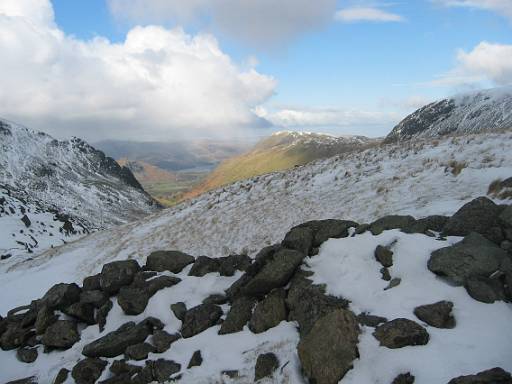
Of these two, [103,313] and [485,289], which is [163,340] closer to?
[103,313]

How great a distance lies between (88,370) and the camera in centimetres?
1275

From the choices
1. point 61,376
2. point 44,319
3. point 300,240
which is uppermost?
point 300,240

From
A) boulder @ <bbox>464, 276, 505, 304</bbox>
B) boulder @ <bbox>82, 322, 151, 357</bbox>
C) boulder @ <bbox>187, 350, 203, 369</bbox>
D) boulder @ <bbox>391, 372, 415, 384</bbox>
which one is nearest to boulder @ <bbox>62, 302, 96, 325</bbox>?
boulder @ <bbox>82, 322, 151, 357</bbox>

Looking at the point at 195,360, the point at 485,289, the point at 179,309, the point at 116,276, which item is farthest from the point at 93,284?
the point at 485,289

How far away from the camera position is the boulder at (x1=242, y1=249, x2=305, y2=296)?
13.5 meters

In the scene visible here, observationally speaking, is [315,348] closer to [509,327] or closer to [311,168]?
[509,327]

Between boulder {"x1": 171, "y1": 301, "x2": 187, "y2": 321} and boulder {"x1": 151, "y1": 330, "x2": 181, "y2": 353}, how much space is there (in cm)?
80

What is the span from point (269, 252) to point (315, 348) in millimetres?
5319

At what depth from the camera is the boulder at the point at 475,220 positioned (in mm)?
13169

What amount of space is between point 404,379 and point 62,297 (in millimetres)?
13540

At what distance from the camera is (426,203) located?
64.3 ft

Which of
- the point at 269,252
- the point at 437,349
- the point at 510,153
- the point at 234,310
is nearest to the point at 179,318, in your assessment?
the point at 234,310

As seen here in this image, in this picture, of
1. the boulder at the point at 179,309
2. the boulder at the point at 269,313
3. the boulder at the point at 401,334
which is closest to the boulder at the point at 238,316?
the boulder at the point at 269,313

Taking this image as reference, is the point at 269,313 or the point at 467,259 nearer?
the point at 467,259
